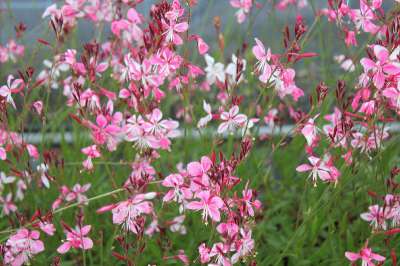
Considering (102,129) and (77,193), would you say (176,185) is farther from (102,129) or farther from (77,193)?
(77,193)

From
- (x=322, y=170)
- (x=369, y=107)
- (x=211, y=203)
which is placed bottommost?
(x=322, y=170)

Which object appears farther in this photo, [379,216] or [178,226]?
[178,226]

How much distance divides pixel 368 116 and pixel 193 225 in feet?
3.05

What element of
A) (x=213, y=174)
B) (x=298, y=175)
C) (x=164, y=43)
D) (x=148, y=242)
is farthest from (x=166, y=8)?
(x=298, y=175)

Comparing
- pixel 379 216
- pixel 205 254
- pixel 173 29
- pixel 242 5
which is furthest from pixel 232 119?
pixel 242 5

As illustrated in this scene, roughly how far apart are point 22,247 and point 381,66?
1183 millimetres

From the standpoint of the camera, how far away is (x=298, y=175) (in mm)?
3090

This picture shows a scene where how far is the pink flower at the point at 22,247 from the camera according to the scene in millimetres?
2000

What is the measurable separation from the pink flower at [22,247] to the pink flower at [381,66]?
3.56ft

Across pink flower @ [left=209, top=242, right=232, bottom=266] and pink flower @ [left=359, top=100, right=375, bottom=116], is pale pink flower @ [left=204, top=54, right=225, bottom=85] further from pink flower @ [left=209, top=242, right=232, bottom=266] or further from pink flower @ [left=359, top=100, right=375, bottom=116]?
pink flower @ [left=209, top=242, right=232, bottom=266]

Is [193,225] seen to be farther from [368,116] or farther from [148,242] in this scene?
[368,116]

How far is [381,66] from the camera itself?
6.13 ft

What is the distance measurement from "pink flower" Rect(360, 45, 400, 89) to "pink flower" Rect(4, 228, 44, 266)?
3.56 ft

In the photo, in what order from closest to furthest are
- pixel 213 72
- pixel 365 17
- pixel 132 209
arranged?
1. pixel 132 209
2. pixel 365 17
3. pixel 213 72
